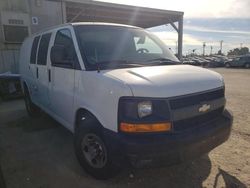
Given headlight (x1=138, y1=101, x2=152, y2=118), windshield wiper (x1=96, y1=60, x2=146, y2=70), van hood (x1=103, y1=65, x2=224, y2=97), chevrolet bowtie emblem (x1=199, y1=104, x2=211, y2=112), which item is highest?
windshield wiper (x1=96, y1=60, x2=146, y2=70)

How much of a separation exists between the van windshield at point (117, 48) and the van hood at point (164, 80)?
1.06ft

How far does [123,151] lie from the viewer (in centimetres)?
265

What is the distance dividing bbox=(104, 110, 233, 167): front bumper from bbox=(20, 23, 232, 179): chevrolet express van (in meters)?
0.01

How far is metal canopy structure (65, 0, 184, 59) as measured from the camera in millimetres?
14445

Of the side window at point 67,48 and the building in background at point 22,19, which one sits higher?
the building in background at point 22,19

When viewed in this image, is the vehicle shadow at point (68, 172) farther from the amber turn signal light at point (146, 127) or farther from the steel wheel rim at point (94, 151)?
the amber turn signal light at point (146, 127)

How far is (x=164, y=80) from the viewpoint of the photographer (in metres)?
2.80

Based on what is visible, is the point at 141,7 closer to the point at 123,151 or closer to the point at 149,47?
the point at 149,47

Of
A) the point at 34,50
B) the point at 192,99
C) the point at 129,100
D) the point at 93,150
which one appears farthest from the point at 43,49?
the point at 192,99

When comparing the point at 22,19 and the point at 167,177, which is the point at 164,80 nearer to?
the point at 167,177

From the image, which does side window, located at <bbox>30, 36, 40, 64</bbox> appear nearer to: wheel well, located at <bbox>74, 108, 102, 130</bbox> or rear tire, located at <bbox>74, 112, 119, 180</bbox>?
wheel well, located at <bbox>74, 108, 102, 130</bbox>

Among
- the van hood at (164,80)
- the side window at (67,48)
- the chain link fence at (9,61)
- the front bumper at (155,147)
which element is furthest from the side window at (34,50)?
the chain link fence at (9,61)

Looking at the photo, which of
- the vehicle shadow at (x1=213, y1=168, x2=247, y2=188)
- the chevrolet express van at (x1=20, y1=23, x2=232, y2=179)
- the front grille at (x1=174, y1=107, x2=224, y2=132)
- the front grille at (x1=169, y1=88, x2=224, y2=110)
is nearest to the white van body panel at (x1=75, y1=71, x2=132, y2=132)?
the chevrolet express van at (x1=20, y1=23, x2=232, y2=179)

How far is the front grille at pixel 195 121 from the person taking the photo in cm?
279
